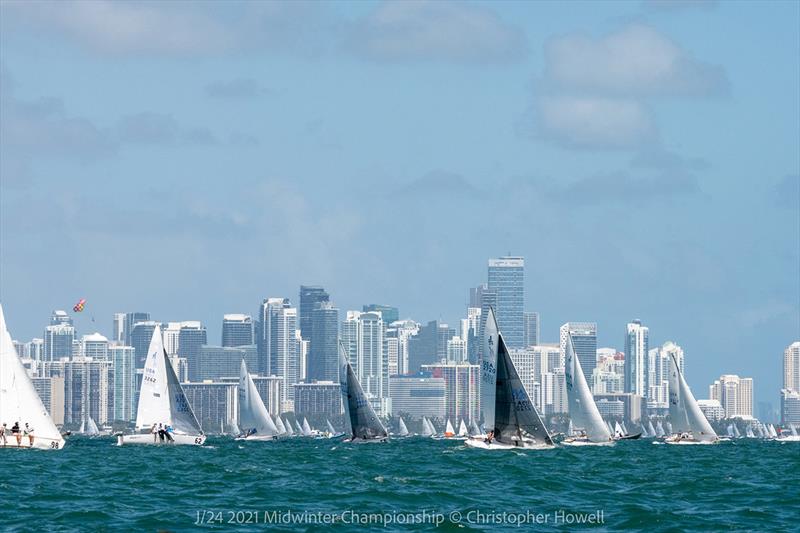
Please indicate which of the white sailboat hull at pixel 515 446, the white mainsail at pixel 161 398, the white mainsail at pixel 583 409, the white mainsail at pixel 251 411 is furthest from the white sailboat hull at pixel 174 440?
the white mainsail at pixel 251 411

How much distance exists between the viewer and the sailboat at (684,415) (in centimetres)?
14988

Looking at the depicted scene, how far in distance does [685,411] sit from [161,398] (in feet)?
175

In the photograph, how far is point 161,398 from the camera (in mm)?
118562

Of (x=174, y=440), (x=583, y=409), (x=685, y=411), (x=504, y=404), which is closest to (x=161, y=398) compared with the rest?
(x=174, y=440)

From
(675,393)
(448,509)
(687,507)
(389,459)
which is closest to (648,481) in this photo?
(687,507)

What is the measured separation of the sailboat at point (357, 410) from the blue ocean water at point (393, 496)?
53.8 m

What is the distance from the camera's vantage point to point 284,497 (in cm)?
5384

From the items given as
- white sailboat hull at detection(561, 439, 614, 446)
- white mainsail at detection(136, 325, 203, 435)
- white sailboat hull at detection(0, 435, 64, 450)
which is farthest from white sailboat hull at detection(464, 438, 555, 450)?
white mainsail at detection(136, 325, 203, 435)

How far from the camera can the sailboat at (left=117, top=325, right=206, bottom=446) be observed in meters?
118

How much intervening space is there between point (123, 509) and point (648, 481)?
2499cm

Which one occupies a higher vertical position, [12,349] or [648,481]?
[12,349]

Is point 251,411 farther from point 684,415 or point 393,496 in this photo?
point 393,496

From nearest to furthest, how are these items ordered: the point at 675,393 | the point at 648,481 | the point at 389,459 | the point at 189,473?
the point at 648,481 < the point at 189,473 < the point at 389,459 < the point at 675,393

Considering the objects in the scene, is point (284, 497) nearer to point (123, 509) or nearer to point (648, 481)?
point (123, 509)
